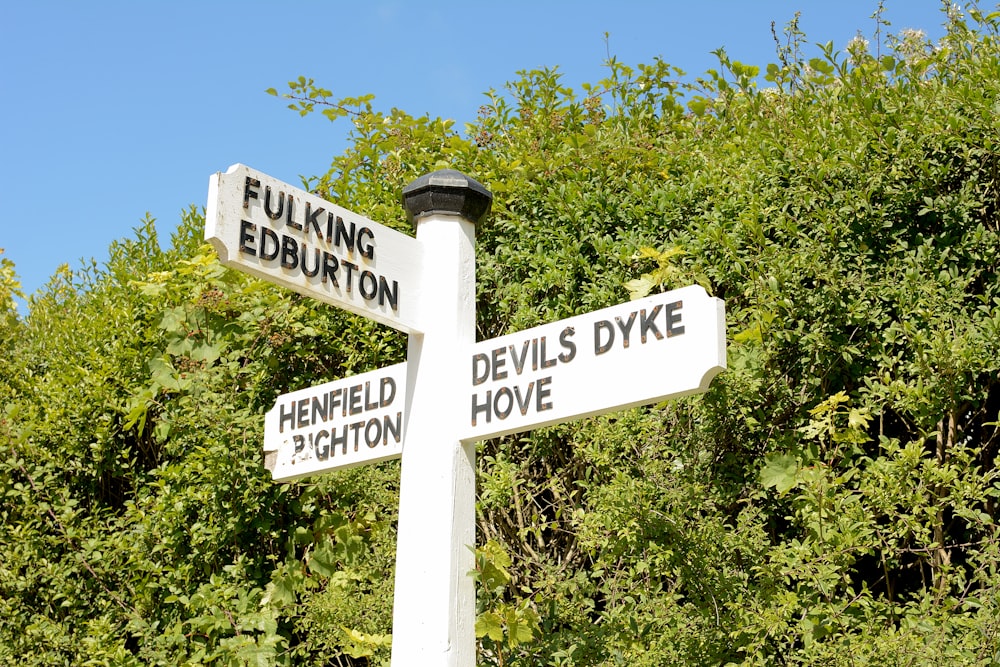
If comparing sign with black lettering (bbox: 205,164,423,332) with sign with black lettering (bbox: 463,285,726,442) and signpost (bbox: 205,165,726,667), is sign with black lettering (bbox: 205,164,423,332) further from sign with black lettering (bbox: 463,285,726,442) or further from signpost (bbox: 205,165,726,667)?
sign with black lettering (bbox: 463,285,726,442)

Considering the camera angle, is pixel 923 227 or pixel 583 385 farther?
pixel 923 227

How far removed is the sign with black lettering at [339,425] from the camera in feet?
9.49

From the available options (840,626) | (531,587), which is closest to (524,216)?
(531,587)

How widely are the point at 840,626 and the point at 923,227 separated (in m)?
1.33

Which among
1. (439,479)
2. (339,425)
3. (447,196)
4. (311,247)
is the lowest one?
(439,479)

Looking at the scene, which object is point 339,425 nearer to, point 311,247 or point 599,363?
point 311,247

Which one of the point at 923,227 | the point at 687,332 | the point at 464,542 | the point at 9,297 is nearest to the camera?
the point at 687,332

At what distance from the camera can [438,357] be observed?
278 centimetres

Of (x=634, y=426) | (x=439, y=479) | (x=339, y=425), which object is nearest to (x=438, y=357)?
(x=439, y=479)

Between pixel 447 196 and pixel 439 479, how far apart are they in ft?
2.37

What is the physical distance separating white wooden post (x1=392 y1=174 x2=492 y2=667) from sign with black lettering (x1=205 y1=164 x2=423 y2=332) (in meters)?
0.07

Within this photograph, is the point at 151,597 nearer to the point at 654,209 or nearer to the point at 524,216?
the point at 524,216

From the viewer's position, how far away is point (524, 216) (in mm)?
4488

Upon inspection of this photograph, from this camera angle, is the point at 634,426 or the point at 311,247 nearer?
the point at 311,247
